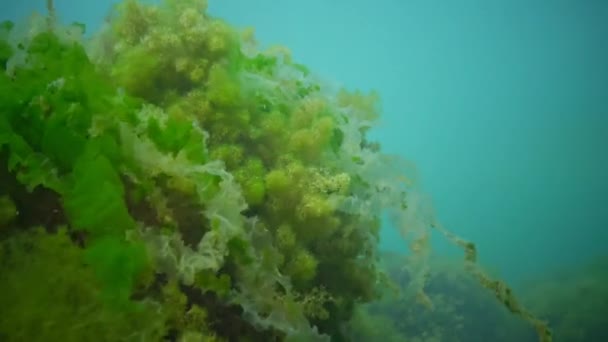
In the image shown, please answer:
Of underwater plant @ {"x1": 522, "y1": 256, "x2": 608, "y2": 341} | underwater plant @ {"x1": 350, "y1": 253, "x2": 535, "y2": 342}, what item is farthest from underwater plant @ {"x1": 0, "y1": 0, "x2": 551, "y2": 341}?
underwater plant @ {"x1": 522, "y1": 256, "x2": 608, "y2": 341}

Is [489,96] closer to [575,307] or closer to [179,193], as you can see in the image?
[575,307]

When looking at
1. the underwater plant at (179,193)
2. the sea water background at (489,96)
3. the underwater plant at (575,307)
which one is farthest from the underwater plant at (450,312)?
the sea water background at (489,96)

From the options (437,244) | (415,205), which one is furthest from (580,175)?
(415,205)

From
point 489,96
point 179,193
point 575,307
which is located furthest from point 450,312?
point 489,96

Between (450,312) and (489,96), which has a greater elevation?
(489,96)

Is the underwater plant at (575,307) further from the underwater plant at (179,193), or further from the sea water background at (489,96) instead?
the sea water background at (489,96)

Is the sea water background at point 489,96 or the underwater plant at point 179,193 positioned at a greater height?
the sea water background at point 489,96

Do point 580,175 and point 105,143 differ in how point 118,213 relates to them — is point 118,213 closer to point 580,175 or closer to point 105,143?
point 105,143
